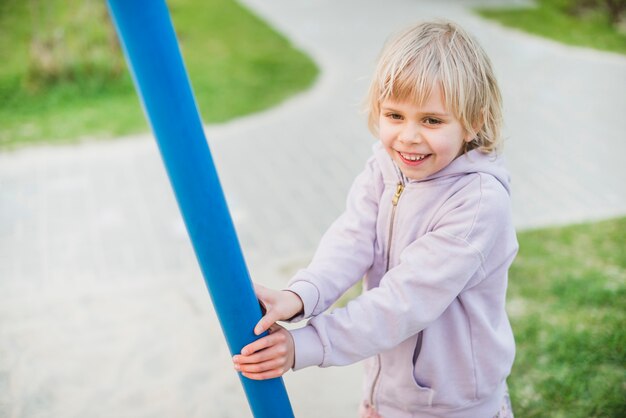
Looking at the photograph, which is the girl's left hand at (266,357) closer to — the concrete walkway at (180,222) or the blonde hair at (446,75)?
the blonde hair at (446,75)

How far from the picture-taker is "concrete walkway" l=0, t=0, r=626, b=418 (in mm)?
2545

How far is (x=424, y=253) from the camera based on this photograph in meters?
1.23

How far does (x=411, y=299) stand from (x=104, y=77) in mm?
5314

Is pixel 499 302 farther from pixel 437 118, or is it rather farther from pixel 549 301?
pixel 549 301

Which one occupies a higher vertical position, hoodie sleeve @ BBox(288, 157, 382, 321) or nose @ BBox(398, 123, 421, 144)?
nose @ BBox(398, 123, 421, 144)

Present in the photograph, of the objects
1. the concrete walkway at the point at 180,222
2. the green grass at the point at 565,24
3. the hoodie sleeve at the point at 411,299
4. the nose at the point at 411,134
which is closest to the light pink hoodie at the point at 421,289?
the hoodie sleeve at the point at 411,299

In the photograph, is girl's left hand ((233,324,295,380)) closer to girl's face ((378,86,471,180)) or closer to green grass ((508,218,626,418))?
girl's face ((378,86,471,180))

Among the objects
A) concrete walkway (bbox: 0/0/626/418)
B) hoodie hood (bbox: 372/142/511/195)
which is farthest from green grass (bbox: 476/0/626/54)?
hoodie hood (bbox: 372/142/511/195)

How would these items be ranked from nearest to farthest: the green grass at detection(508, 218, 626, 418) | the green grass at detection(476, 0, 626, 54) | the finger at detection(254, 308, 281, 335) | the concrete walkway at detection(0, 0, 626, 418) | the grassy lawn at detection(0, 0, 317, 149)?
1. the finger at detection(254, 308, 281, 335)
2. the green grass at detection(508, 218, 626, 418)
3. the concrete walkway at detection(0, 0, 626, 418)
4. the grassy lawn at detection(0, 0, 317, 149)
5. the green grass at detection(476, 0, 626, 54)

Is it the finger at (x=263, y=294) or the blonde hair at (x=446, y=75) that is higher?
the blonde hair at (x=446, y=75)

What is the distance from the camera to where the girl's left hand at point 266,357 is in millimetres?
1111

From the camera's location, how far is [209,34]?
7.60m

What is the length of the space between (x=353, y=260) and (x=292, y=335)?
251 mm

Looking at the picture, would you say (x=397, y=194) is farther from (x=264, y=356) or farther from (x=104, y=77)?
(x=104, y=77)
